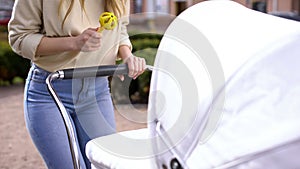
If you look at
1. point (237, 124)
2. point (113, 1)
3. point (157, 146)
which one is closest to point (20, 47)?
point (113, 1)

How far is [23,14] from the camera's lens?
2.38 m

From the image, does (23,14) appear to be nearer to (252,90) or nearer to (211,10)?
(211,10)

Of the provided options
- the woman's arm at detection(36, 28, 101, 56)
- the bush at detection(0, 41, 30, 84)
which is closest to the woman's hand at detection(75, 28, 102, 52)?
the woman's arm at detection(36, 28, 101, 56)

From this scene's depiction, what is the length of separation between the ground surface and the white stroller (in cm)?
168

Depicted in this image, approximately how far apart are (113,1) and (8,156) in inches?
152

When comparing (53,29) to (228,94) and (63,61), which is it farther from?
(228,94)

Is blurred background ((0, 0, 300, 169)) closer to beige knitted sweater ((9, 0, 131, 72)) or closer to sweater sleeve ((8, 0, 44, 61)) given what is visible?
beige knitted sweater ((9, 0, 131, 72))

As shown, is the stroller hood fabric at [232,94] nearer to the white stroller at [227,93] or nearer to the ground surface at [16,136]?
the white stroller at [227,93]

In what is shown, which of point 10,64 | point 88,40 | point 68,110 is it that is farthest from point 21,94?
point 88,40

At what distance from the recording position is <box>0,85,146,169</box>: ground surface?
5.62m

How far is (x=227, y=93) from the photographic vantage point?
5.32 feet

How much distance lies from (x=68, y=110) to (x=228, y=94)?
3.45ft

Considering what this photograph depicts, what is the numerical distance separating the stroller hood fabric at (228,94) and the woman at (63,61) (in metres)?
0.55

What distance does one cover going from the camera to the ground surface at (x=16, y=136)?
5.62m
